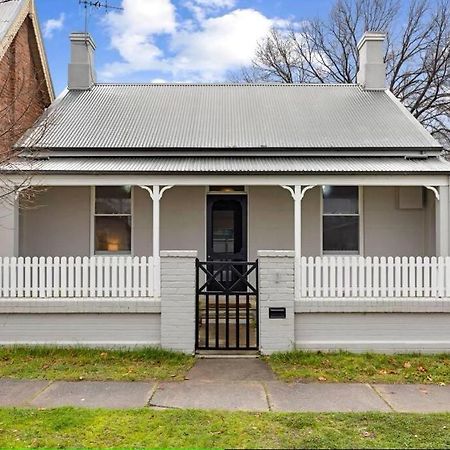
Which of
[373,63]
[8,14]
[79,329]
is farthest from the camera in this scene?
[373,63]

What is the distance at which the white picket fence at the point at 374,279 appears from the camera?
7.53 meters

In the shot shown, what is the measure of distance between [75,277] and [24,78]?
7.20 metres

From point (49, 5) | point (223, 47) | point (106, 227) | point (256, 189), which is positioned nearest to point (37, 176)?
point (106, 227)

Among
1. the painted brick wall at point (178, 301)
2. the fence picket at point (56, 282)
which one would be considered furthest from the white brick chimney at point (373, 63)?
the fence picket at point (56, 282)

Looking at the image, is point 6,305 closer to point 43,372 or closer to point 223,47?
point 43,372

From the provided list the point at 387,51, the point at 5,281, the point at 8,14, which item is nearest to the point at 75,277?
the point at 5,281

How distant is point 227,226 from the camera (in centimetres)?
1104

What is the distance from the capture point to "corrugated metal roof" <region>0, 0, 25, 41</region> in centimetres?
1129

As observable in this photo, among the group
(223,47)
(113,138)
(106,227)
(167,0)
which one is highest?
(223,47)

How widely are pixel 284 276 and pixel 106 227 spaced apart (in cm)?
524

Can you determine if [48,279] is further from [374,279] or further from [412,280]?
[412,280]

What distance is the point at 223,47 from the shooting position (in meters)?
27.8

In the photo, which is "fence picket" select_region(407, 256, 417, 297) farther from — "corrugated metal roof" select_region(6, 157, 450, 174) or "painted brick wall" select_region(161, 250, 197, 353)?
"painted brick wall" select_region(161, 250, 197, 353)

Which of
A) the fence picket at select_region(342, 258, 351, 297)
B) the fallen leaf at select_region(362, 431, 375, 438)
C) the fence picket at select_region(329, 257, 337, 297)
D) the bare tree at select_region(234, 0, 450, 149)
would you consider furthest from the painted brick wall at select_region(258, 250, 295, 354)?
the bare tree at select_region(234, 0, 450, 149)
